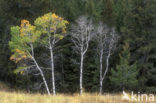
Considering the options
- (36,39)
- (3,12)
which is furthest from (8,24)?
(36,39)

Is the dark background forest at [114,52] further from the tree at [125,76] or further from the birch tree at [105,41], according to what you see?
the birch tree at [105,41]

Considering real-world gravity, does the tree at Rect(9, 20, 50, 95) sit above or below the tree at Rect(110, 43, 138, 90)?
above

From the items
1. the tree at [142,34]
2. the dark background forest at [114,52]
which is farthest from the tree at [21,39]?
the tree at [142,34]

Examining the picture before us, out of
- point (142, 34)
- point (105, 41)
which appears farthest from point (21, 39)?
point (142, 34)

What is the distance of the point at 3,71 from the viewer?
2706 cm

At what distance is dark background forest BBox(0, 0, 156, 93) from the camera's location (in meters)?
21.3

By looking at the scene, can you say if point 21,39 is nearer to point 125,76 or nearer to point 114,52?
point 125,76

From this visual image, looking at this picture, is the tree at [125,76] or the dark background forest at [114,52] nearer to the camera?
the tree at [125,76]

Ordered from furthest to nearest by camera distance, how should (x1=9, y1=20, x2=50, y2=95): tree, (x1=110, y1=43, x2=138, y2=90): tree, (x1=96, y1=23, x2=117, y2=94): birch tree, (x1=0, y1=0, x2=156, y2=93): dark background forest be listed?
(x1=96, y1=23, x2=117, y2=94): birch tree
(x1=0, y1=0, x2=156, y2=93): dark background forest
(x1=110, y1=43, x2=138, y2=90): tree
(x1=9, y1=20, x2=50, y2=95): tree

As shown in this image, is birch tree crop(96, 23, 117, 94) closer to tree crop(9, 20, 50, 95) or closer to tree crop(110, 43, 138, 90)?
tree crop(110, 43, 138, 90)

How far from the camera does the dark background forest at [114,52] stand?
21.3m

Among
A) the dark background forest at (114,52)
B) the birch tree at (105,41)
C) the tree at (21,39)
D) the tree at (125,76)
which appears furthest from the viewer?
the birch tree at (105,41)

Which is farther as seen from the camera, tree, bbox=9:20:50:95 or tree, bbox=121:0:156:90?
tree, bbox=121:0:156:90

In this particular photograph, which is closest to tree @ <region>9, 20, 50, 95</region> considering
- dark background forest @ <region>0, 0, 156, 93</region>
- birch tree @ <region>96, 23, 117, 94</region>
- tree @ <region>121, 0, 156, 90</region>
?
dark background forest @ <region>0, 0, 156, 93</region>
